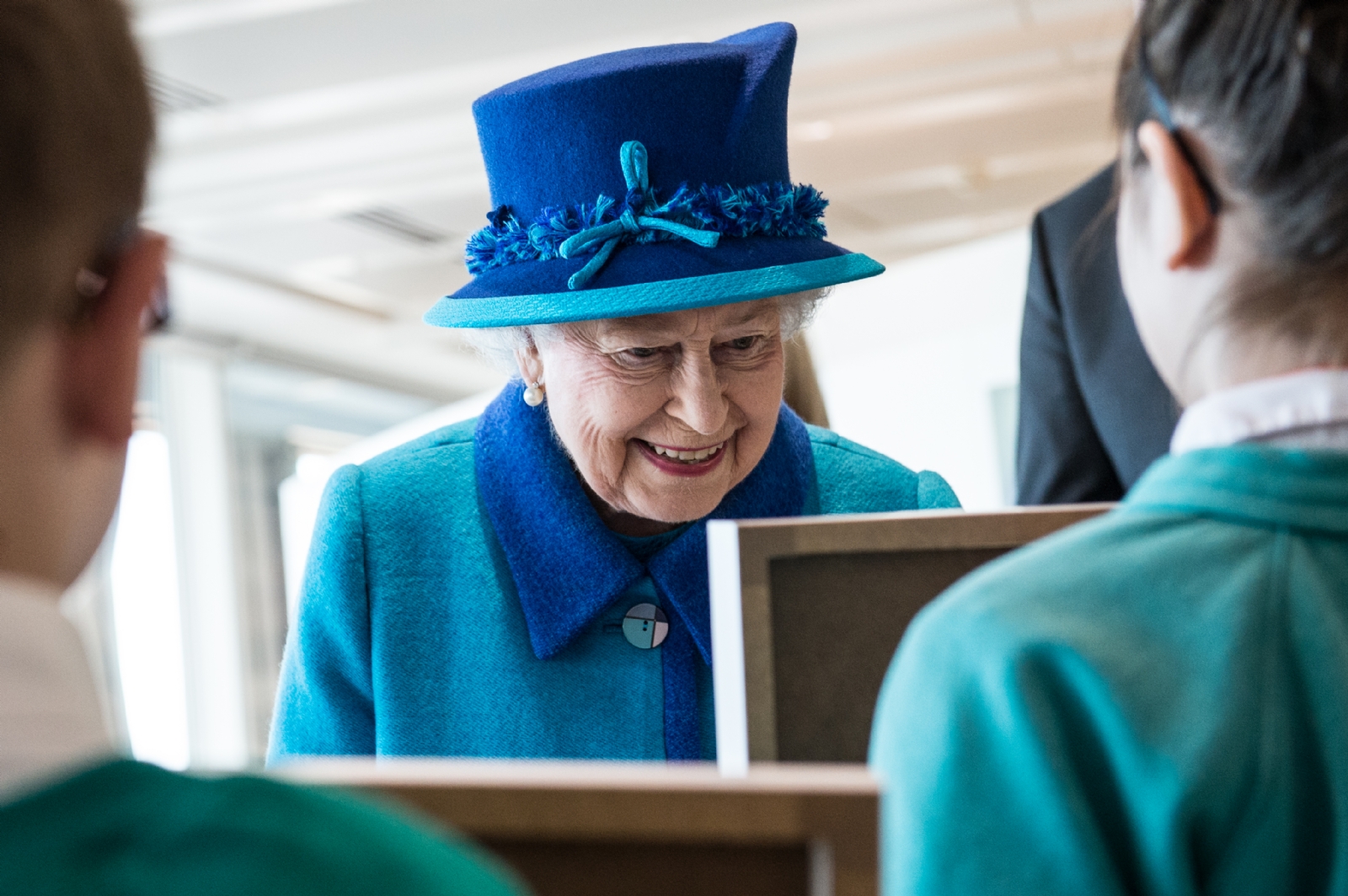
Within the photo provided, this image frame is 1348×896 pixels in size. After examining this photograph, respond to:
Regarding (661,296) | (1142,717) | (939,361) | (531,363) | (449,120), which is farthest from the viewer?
(449,120)

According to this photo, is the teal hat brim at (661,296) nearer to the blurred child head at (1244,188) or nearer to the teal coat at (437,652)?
the teal coat at (437,652)

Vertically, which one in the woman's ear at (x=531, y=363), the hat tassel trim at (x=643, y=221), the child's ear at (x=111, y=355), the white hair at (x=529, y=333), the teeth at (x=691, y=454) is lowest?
the teeth at (x=691, y=454)

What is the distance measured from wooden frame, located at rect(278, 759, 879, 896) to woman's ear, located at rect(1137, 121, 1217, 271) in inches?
14.3

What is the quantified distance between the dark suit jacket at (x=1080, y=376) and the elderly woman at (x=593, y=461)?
19 centimetres

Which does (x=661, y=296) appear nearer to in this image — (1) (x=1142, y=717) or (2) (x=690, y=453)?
(2) (x=690, y=453)

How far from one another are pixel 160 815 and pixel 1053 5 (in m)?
5.77

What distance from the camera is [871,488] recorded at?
59.6 inches

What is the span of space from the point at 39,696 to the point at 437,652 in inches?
37.8

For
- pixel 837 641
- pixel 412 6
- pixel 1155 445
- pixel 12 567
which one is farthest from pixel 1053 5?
pixel 12 567

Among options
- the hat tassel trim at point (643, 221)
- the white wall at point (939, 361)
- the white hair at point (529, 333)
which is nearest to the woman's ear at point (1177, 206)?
the hat tassel trim at point (643, 221)

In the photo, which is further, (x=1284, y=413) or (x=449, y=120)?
(x=449, y=120)

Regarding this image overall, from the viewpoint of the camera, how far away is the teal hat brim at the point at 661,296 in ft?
4.14

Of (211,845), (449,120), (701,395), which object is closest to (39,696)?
(211,845)

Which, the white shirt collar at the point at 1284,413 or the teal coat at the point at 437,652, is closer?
the white shirt collar at the point at 1284,413
